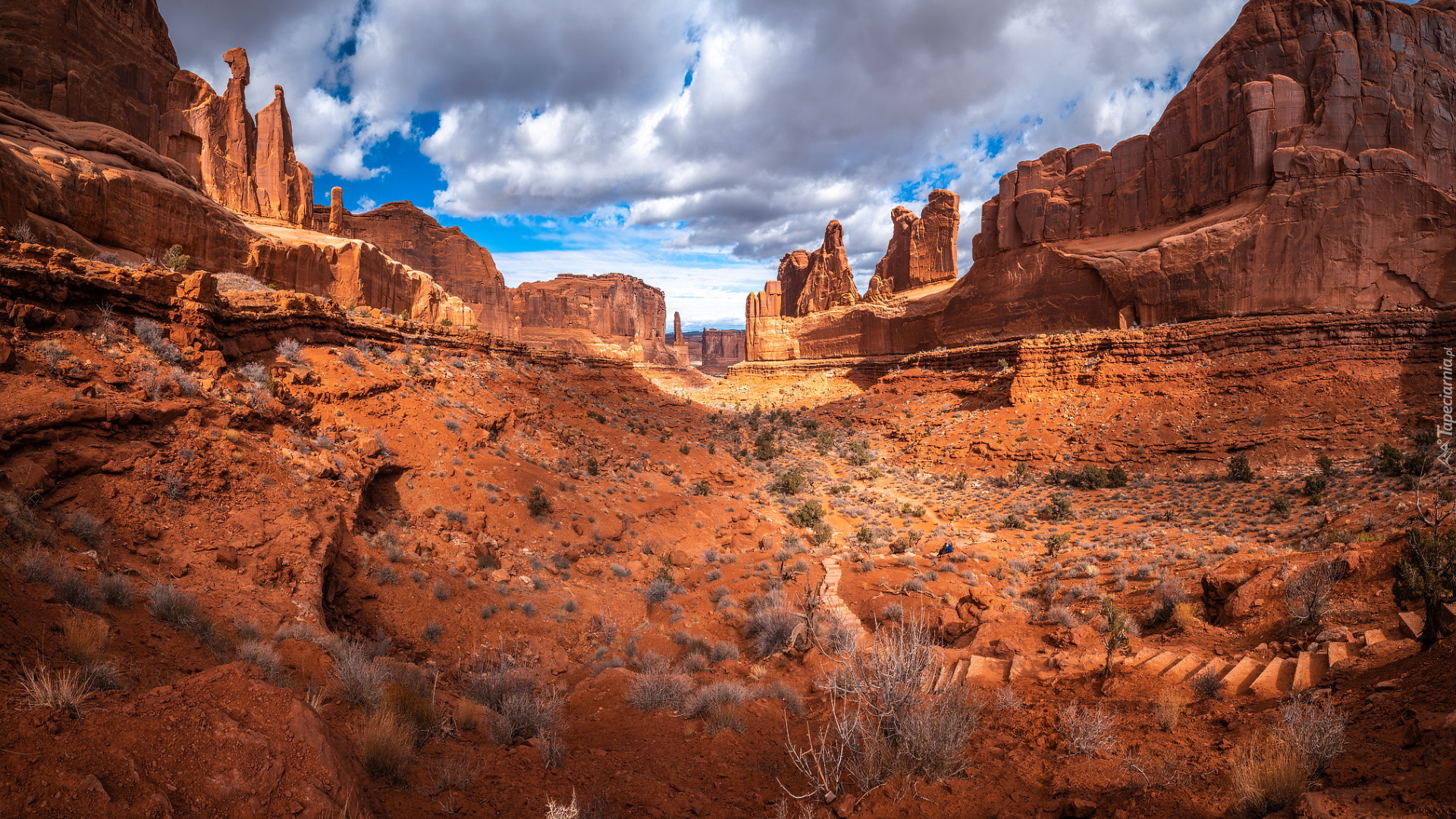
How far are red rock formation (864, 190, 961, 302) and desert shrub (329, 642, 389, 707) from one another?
5545cm

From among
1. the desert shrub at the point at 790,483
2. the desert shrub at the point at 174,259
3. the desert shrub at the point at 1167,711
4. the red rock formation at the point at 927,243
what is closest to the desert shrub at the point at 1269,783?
the desert shrub at the point at 1167,711

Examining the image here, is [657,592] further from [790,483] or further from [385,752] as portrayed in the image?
[790,483]

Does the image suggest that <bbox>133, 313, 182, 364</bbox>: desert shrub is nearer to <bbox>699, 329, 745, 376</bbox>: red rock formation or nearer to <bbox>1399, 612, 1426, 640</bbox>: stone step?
<bbox>1399, 612, 1426, 640</bbox>: stone step

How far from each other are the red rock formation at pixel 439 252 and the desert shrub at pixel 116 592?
219 ft

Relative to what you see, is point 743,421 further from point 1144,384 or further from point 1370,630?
point 1370,630

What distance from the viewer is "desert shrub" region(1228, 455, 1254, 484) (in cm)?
1748

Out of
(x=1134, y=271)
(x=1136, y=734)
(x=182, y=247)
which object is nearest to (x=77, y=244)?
(x=182, y=247)

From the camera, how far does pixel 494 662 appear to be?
24.7 feet

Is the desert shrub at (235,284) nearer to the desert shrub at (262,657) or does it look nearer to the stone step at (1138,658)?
the desert shrub at (262,657)

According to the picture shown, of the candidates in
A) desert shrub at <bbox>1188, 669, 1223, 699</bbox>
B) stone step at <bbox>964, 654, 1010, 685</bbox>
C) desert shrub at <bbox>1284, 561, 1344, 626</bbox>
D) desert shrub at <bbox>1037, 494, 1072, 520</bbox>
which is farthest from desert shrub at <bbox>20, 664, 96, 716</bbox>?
desert shrub at <bbox>1037, 494, 1072, 520</bbox>

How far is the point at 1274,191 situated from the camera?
77.9ft

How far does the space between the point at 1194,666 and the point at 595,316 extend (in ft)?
323

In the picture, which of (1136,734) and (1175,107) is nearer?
(1136,734)

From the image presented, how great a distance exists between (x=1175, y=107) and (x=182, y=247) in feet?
139
